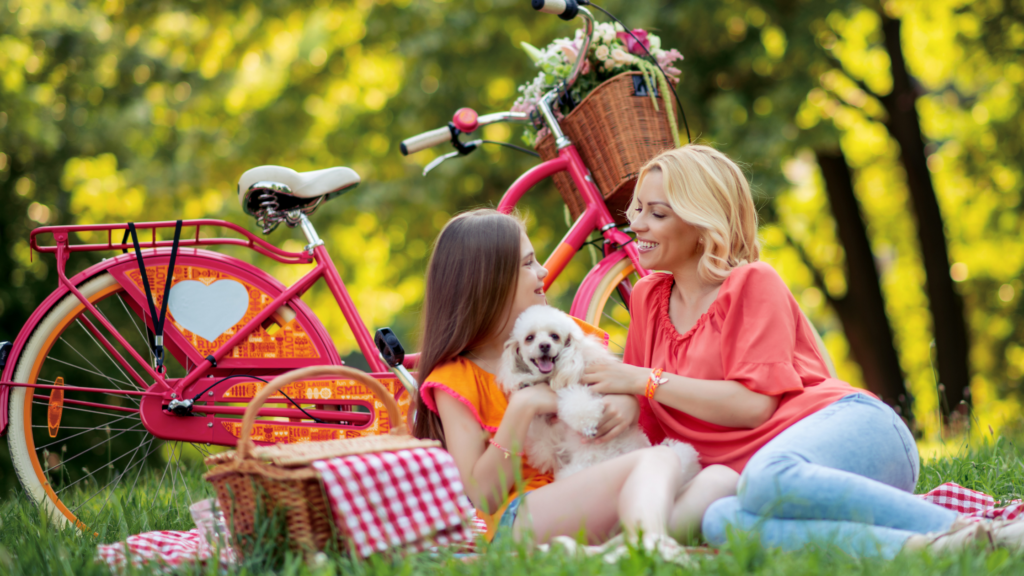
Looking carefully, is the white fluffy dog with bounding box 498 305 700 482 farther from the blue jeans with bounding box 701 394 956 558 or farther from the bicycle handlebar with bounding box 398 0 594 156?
the bicycle handlebar with bounding box 398 0 594 156

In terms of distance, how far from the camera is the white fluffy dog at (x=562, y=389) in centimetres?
225

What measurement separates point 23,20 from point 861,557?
8011 millimetres

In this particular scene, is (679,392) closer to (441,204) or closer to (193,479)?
(193,479)

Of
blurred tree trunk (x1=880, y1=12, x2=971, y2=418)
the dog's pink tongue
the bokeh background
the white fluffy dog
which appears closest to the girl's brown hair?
the white fluffy dog

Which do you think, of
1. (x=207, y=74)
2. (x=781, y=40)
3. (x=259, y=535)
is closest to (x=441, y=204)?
(x=781, y=40)

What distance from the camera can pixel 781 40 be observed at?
20.2 ft

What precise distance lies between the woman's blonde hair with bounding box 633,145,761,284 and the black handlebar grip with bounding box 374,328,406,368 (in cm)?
110

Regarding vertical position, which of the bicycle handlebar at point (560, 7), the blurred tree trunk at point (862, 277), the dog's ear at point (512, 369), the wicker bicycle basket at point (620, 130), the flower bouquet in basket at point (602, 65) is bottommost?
the blurred tree trunk at point (862, 277)

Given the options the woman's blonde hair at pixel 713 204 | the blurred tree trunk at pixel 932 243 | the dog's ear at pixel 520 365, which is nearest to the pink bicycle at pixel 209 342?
the dog's ear at pixel 520 365

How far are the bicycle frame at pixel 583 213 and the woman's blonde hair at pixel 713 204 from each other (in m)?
0.77

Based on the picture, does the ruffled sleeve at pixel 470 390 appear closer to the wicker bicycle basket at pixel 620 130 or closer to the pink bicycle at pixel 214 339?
the pink bicycle at pixel 214 339

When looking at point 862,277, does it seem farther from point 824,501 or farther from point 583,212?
point 824,501

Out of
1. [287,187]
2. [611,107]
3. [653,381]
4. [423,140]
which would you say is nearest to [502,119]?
[423,140]

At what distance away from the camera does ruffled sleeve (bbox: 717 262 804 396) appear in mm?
2219
